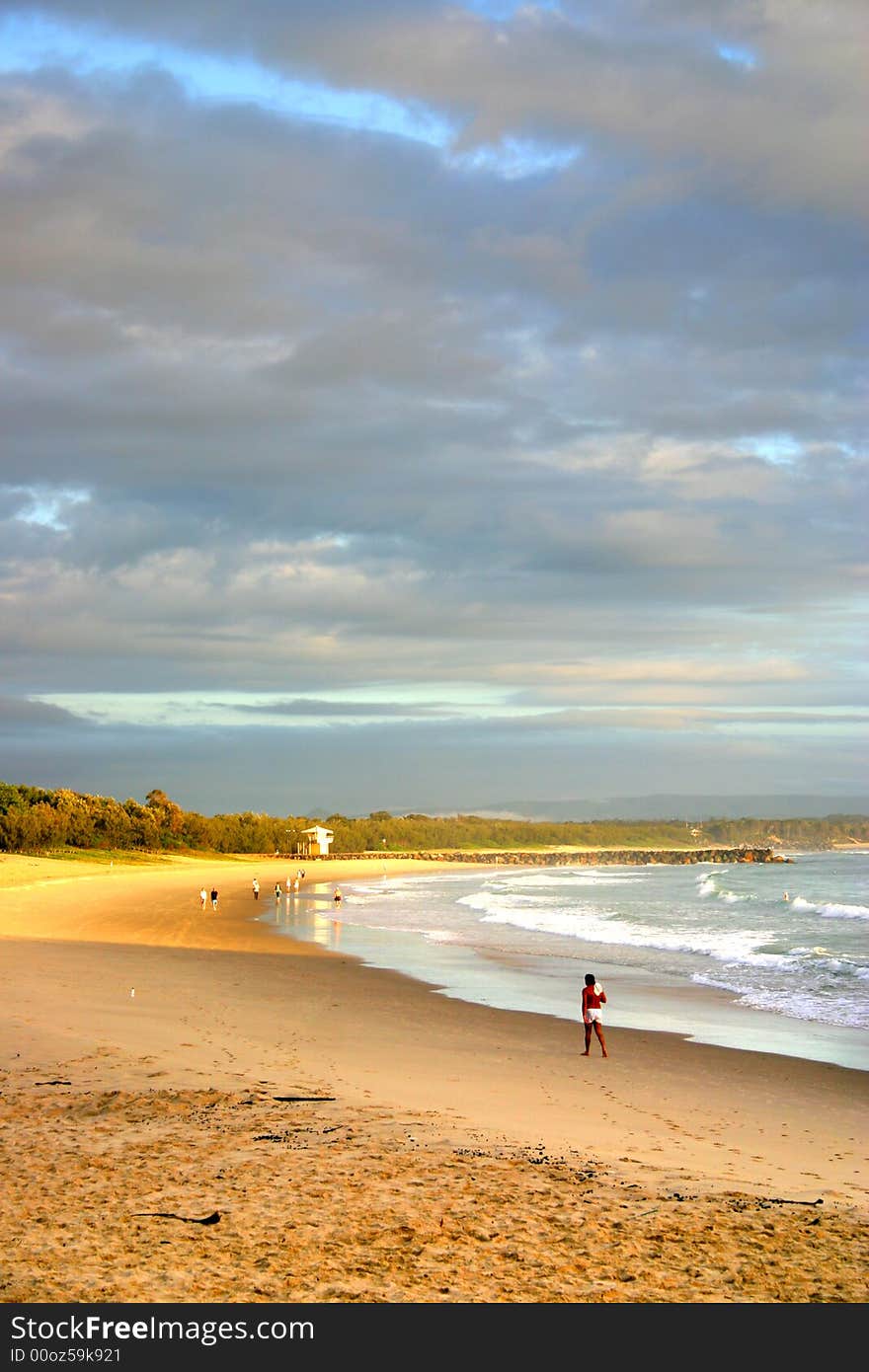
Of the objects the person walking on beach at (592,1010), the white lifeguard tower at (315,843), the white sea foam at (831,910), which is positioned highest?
the person walking on beach at (592,1010)

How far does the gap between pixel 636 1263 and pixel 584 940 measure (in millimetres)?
32333

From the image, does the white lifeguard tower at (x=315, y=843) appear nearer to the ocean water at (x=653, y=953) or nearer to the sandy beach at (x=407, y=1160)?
the ocean water at (x=653, y=953)

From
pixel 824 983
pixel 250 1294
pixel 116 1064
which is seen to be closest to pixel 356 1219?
pixel 250 1294

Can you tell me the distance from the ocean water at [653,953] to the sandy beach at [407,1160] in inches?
98.8

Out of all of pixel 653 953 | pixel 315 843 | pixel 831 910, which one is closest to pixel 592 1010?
pixel 653 953

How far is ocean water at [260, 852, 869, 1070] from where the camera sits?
2152cm

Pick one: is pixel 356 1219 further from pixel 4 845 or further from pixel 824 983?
pixel 4 845

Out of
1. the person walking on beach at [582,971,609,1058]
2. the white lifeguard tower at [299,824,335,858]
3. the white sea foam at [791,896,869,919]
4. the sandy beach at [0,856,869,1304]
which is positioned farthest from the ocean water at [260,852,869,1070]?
the white lifeguard tower at [299,824,335,858]

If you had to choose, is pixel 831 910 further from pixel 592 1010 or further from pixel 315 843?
pixel 315 843

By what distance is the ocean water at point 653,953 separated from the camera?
2152 centimetres

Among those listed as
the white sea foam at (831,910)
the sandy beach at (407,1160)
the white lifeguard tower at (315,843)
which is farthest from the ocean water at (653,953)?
the white lifeguard tower at (315,843)

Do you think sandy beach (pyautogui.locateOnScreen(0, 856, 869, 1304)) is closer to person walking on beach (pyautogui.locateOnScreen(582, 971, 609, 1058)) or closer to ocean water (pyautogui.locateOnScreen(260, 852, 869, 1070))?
person walking on beach (pyautogui.locateOnScreen(582, 971, 609, 1058))

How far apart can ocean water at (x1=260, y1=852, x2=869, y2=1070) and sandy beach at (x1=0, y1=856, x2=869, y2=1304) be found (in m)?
2.51
